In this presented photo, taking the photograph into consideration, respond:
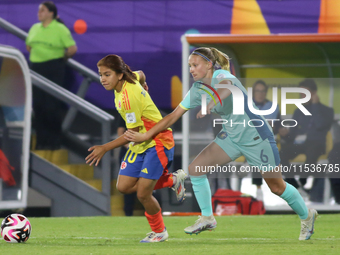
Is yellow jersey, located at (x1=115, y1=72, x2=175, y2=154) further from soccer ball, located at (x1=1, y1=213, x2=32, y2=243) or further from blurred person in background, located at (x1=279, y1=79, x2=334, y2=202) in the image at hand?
blurred person in background, located at (x1=279, y1=79, x2=334, y2=202)

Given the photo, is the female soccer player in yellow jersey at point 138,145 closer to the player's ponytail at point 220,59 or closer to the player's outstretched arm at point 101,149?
the player's outstretched arm at point 101,149

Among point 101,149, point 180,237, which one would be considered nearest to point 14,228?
point 101,149

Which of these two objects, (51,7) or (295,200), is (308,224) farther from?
(51,7)

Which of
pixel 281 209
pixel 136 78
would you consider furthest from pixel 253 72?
pixel 136 78

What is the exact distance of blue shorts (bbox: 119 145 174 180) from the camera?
519 centimetres

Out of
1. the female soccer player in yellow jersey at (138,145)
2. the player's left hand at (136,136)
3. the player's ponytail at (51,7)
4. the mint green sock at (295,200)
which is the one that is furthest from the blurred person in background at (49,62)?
the mint green sock at (295,200)

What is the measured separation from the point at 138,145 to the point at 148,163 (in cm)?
18

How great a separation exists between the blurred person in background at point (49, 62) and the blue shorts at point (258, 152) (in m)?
4.70

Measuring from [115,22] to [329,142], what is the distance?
3755mm

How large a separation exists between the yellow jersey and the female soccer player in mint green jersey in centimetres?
17

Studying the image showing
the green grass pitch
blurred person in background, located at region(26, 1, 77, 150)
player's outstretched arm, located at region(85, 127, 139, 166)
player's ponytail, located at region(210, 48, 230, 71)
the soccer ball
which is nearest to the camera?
the green grass pitch

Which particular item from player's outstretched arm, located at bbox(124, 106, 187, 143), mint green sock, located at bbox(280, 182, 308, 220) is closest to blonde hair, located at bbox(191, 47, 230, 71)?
player's outstretched arm, located at bbox(124, 106, 187, 143)

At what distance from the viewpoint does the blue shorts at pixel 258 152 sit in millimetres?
5105

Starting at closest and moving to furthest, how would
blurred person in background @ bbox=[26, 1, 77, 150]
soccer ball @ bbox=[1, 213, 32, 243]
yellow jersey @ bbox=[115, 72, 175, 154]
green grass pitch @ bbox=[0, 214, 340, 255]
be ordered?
green grass pitch @ bbox=[0, 214, 340, 255], yellow jersey @ bbox=[115, 72, 175, 154], soccer ball @ bbox=[1, 213, 32, 243], blurred person in background @ bbox=[26, 1, 77, 150]
